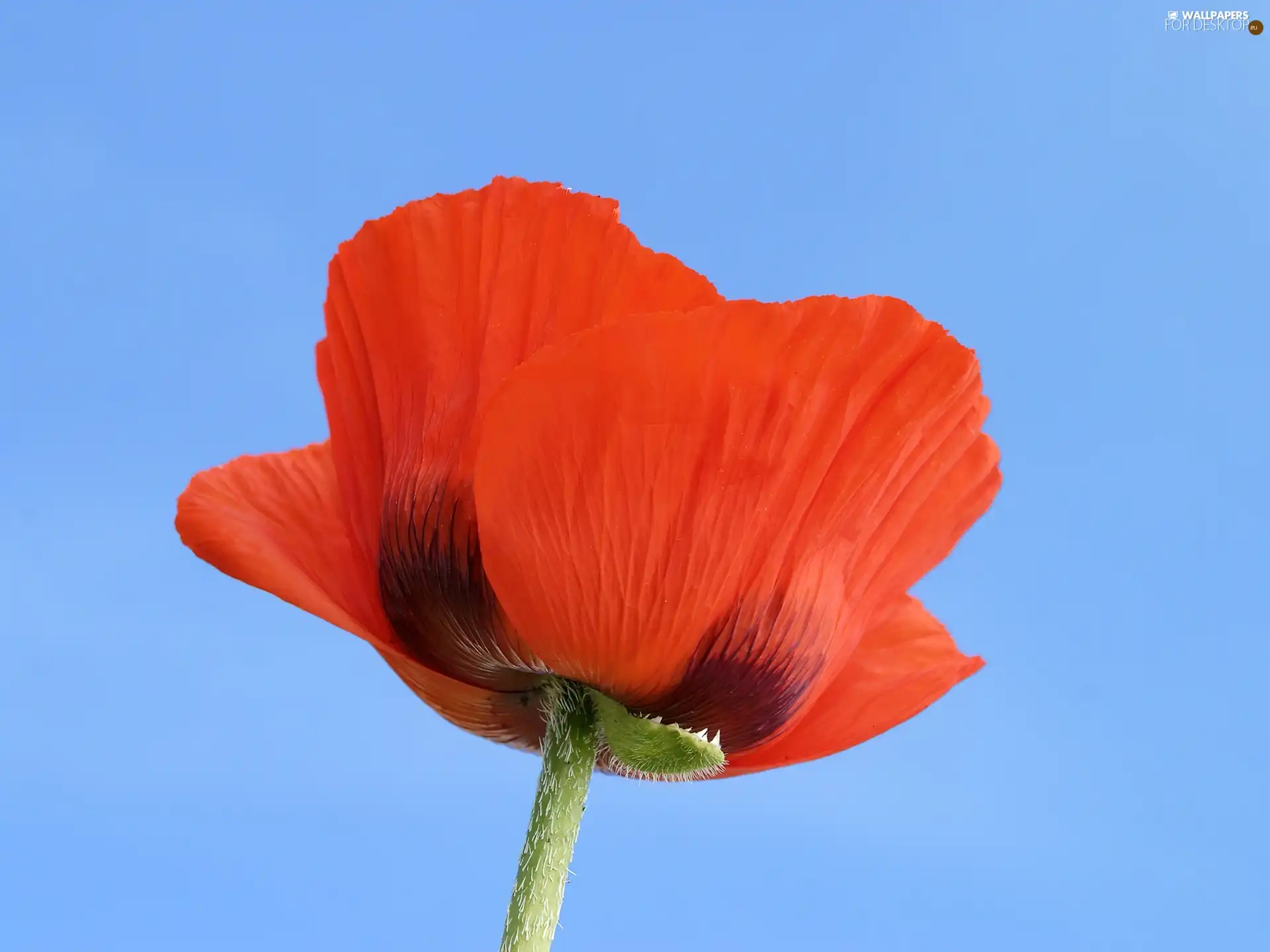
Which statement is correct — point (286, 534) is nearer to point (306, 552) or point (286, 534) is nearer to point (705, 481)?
point (306, 552)

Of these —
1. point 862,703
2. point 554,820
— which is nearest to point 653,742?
point 554,820

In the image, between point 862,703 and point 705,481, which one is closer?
point 705,481

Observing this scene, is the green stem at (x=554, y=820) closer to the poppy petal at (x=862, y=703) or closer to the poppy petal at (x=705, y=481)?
the poppy petal at (x=705, y=481)

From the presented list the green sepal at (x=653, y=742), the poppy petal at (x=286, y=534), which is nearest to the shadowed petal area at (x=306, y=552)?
the poppy petal at (x=286, y=534)

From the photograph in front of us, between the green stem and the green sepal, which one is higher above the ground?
the green sepal

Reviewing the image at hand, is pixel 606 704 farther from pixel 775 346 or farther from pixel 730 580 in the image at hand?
pixel 775 346

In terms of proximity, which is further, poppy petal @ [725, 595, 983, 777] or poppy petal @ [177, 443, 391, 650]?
poppy petal @ [725, 595, 983, 777]

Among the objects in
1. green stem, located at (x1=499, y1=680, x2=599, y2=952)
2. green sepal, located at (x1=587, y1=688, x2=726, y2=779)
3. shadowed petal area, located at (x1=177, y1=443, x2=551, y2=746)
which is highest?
shadowed petal area, located at (x1=177, y1=443, x2=551, y2=746)

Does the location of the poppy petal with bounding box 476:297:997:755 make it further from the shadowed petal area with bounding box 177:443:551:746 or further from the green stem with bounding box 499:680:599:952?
the shadowed petal area with bounding box 177:443:551:746

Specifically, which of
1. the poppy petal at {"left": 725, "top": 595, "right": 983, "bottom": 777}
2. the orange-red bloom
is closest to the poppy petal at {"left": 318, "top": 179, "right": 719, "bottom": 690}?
the orange-red bloom
